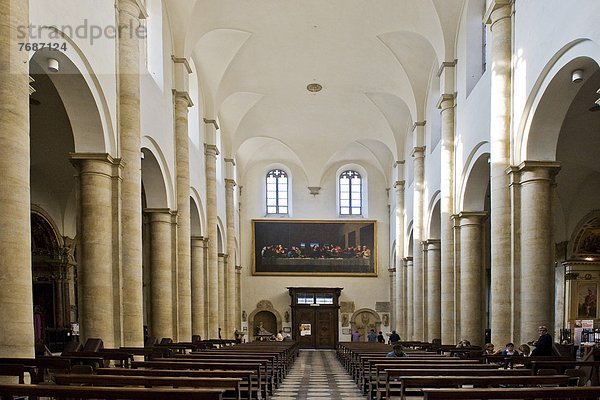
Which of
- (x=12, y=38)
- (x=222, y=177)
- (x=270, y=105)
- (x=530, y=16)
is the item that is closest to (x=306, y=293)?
(x=222, y=177)

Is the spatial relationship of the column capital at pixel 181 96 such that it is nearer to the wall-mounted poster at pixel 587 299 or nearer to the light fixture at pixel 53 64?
the light fixture at pixel 53 64

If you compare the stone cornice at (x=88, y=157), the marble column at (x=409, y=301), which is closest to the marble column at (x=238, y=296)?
the marble column at (x=409, y=301)

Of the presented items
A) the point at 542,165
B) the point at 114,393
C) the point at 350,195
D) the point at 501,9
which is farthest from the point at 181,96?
the point at 350,195

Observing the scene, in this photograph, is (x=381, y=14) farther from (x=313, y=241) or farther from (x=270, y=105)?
(x=313, y=241)

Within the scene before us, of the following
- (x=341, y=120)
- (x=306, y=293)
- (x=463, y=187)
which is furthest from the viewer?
(x=306, y=293)

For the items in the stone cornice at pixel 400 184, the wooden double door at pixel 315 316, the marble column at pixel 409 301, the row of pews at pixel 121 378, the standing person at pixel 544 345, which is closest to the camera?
the row of pews at pixel 121 378

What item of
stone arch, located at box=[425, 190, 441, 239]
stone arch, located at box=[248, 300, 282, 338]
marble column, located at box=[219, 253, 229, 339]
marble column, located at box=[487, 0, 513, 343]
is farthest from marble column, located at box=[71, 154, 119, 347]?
stone arch, located at box=[248, 300, 282, 338]

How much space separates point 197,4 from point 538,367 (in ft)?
50.7

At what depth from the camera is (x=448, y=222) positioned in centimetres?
2123

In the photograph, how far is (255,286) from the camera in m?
41.3

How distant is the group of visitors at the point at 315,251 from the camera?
41.2m

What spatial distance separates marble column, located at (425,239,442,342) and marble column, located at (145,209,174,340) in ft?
33.3

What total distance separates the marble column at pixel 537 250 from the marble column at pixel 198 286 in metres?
13.7

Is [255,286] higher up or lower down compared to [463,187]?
lower down
